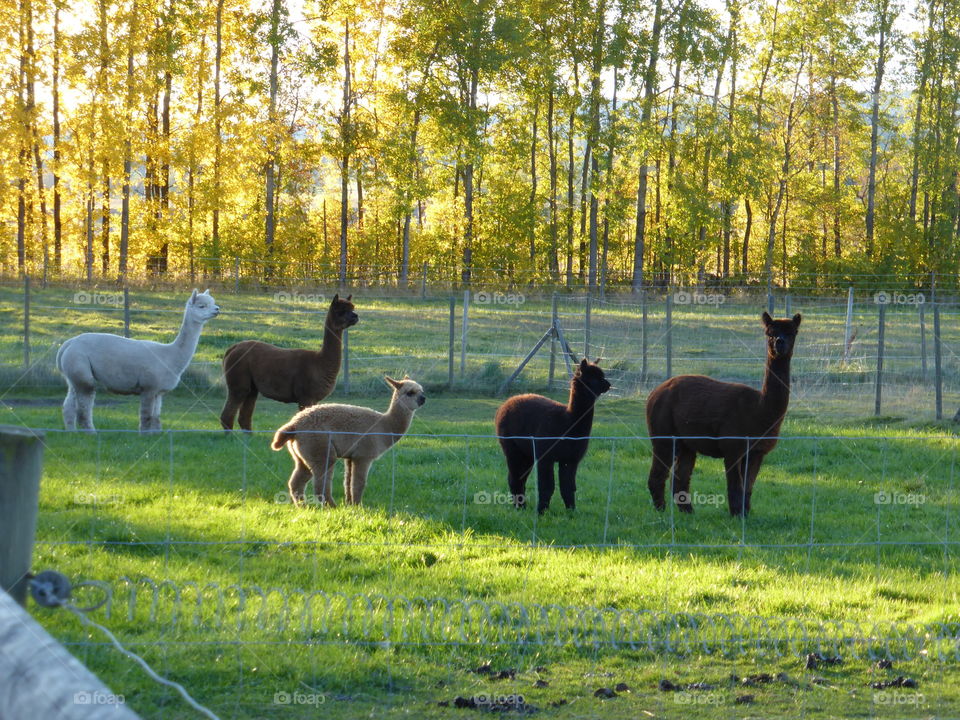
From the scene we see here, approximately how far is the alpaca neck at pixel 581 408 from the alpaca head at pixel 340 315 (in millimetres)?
4585

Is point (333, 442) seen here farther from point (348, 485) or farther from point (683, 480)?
point (683, 480)

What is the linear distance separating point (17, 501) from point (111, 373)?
8998mm

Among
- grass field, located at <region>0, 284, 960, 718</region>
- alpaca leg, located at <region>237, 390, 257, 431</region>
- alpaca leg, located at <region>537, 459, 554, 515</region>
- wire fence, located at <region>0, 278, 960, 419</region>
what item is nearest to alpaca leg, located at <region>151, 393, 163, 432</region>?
grass field, located at <region>0, 284, 960, 718</region>

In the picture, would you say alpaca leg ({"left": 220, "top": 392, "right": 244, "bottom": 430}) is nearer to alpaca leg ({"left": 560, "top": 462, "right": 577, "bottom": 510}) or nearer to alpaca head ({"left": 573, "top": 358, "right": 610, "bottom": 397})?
alpaca leg ({"left": 560, "top": 462, "right": 577, "bottom": 510})

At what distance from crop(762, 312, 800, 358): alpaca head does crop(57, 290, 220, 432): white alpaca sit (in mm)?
6355

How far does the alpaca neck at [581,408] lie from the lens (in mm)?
8125

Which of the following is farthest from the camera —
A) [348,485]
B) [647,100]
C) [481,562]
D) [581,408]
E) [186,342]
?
[647,100]

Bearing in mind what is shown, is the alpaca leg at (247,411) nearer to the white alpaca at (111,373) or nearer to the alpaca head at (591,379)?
the white alpaca at (111,373)

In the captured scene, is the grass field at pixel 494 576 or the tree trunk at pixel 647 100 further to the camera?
the tree trunk at pixel 647 100

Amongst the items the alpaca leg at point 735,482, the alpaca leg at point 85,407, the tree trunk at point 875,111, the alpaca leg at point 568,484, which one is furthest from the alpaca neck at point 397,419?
the tree trunk at point 875,111

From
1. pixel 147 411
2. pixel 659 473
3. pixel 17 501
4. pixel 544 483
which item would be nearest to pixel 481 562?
pixel 544 483

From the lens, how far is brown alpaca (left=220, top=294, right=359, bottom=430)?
1181cm

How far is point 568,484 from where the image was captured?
27.3ft

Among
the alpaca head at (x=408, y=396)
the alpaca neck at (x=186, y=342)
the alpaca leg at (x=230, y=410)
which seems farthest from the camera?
the alpaca leg at (x=230, y=410)
